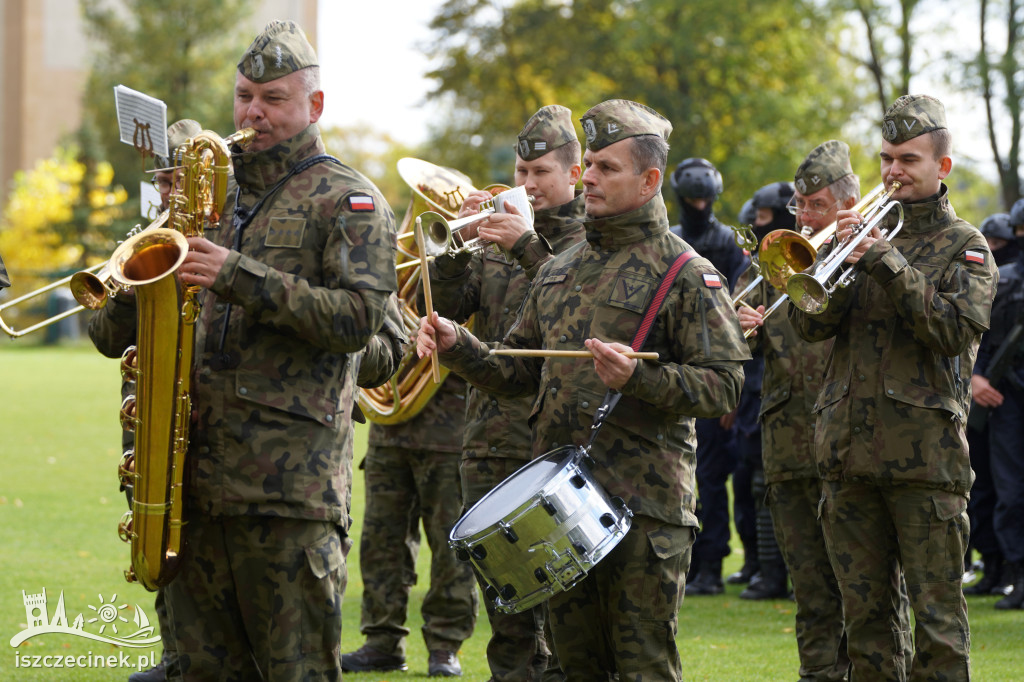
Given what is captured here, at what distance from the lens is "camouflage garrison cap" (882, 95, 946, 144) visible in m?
5.52

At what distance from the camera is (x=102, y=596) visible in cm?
860

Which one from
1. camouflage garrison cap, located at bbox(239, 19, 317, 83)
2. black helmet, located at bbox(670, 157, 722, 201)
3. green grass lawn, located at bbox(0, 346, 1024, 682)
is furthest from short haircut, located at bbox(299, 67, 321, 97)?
black helmet, located at bbox(670, 157, 722, 201)

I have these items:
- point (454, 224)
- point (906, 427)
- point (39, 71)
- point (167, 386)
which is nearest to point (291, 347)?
point (167, 386)

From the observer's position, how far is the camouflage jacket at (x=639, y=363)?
4.65m

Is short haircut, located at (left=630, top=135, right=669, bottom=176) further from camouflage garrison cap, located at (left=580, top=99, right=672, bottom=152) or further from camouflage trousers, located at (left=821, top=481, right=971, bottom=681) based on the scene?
camouflage trousers, located at (left=821, top=481, right=971, bottom=681)

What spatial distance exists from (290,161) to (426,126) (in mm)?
41690

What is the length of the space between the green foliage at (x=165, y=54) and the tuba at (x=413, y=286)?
1925 inches

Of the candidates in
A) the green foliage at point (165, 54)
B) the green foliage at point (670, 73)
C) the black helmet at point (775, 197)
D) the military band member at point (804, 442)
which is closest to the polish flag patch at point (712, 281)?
the military band member at point (804, 442)

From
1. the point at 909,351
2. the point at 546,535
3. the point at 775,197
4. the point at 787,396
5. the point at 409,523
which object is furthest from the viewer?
the point at 775,197

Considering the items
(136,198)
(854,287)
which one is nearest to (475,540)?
(854,287)

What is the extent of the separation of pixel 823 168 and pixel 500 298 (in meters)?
1.83

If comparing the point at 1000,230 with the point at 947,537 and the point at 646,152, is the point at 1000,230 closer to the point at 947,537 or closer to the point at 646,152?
the point at 947,537

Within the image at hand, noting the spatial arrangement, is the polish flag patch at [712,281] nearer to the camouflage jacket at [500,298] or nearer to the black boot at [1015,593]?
the camouflage jacket at [500,298]

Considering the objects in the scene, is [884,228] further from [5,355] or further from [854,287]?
[5,355]
